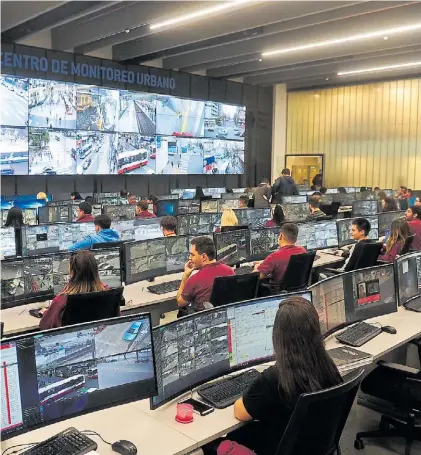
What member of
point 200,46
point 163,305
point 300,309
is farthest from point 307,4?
point 300,309

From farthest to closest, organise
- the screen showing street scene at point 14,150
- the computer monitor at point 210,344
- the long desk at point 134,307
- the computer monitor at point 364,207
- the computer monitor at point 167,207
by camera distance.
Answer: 1. the screen showing street scene at point 14,150
2. the computer monitor at point 364,207
3. the computer monitor at point 167,207
4. the long desk at point 134,307
5. the computer monitor at point 210,344

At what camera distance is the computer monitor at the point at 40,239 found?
5.73m

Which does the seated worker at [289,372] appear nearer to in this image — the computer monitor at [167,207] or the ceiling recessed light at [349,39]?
the computer monitor at [167,207]

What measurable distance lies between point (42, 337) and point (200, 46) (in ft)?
35.6

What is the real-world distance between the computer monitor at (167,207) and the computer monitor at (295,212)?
6.14ft

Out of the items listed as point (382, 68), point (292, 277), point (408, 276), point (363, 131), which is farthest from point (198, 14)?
point (363, 131)

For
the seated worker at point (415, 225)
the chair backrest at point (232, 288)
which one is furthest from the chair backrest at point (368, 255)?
the chair backrest at point (232, 288)

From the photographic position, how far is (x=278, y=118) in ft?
59.3

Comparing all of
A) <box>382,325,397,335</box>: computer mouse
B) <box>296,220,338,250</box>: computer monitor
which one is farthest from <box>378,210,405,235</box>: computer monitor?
<box>382,325,397,335</box>: computer mouse

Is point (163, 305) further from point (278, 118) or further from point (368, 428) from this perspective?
point (278, 118)

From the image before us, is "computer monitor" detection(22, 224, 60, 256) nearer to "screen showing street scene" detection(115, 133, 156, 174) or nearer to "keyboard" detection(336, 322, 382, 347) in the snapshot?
"keyboard" detection(336, 322, 382, 347)

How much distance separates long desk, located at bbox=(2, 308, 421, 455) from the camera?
2.20 meters

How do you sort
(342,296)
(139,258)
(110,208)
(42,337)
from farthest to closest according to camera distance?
(110,208) < (139,258) < (342,296) < (42,337)

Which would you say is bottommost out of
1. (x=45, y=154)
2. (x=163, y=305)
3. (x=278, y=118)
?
(x=163, y=305)
